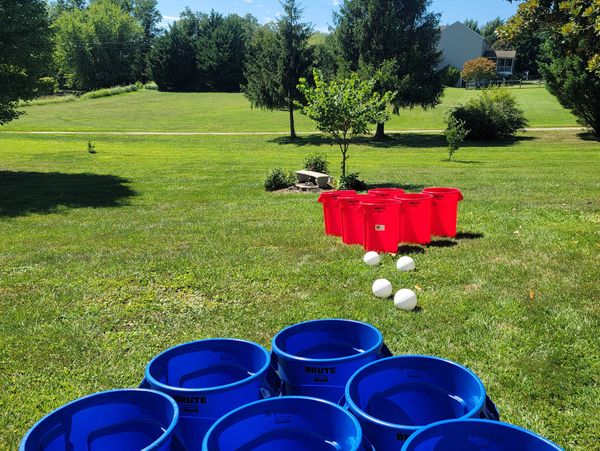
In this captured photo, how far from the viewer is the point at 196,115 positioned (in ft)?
158

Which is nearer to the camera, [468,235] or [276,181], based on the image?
[468,235]

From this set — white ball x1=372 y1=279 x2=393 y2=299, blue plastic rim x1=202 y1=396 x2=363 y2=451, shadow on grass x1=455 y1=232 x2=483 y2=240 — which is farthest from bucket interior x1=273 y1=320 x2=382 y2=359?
shadow on grass x1=455 y1=232 x2=483 y2=240

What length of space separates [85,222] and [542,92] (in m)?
57.9

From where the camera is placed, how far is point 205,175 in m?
16.5

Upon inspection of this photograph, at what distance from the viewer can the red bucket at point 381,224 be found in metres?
6.54

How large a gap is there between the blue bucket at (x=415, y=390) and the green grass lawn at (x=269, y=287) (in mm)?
1271

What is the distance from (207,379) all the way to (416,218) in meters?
4.95

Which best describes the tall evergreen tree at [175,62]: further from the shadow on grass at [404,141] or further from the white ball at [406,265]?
the white ball at [406,265]

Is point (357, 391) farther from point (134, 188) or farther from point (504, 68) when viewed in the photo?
point (504, 68)

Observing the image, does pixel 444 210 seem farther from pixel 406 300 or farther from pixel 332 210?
pixel 406 300

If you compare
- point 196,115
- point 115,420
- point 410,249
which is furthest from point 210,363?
point 196,115

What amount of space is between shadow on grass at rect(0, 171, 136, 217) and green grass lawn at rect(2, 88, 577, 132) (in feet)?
74.4

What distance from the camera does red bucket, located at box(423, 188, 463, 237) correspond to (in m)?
7.07

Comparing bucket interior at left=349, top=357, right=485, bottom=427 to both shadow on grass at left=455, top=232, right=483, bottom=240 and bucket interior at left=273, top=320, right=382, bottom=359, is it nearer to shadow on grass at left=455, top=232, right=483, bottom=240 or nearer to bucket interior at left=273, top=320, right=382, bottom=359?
bucket interior at left=273, top=320, right=382, bottom=359
